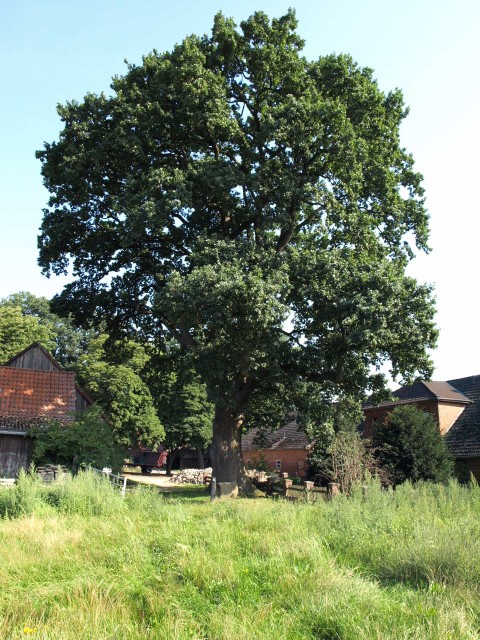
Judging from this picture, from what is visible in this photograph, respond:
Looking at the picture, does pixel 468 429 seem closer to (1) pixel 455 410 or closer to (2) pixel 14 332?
(1) pixel 455 410

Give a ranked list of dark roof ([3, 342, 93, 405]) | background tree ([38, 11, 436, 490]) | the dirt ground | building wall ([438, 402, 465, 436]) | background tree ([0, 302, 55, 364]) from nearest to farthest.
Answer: background tree ([38, 11, 436, 490])
dark roof ([3, 342, 93, 405])
building wall ([438, 402, 465, 436])
the dirt ground
background tree ([0, 302, 55, 364])

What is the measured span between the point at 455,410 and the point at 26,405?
26178mm

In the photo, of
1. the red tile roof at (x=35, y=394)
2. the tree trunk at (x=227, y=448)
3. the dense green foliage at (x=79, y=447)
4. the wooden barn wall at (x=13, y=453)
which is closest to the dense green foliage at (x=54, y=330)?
the red tile roof at (x=35, y=394)

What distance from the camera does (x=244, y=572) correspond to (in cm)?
735

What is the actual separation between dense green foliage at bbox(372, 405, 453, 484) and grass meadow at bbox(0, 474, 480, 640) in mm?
13883

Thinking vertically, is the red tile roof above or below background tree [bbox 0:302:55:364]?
below

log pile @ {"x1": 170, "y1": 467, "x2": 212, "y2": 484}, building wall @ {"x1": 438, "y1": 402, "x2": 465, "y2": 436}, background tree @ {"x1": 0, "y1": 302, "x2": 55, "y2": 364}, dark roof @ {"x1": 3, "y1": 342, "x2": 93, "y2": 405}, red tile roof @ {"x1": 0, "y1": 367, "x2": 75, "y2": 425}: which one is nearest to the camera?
red tile roof @ {"x1": 0, "y1": 367, "x2": 75, "y2": 425}

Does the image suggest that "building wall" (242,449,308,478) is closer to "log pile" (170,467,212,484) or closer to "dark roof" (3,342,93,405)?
"log pile" (170,467,212,484)

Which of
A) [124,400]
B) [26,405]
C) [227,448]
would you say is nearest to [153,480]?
[124,400]

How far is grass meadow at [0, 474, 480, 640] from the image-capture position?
5.57 meters

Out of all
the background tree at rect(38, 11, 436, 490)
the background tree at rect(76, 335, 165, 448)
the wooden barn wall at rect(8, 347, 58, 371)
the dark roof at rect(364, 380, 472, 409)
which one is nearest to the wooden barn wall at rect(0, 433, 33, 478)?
the background tree at rect(38, 11, 436, 490)

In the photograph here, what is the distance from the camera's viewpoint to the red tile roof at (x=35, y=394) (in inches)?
982

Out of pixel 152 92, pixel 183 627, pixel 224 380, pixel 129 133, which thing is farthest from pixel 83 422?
pixel 183 627

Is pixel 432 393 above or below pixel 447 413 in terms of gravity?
above
